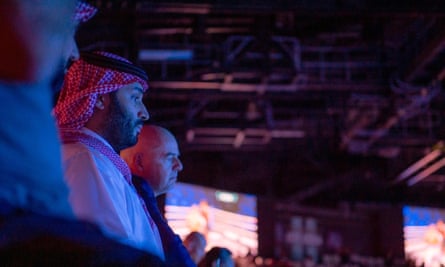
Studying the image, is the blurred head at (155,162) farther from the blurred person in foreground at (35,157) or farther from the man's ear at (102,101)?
the blurred person in foreground at (35,157)

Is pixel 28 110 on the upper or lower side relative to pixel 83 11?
lower

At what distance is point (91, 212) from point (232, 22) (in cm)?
657

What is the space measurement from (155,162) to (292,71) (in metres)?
5.30

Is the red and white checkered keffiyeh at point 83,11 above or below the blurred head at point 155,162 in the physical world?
above

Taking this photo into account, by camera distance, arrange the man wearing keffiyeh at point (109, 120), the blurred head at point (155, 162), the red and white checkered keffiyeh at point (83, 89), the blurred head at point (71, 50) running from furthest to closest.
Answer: the blurred head at point (155, 162), the red and white checkered keffiyeh at point (83, 89), the man wearing keffiyeh at point (109, 120), the blurred head at point (71, 50)

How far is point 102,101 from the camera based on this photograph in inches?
72.7

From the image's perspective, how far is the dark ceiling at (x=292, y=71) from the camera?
6.55m

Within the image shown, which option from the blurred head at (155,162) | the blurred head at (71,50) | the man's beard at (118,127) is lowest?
the blurred head at (155,162)

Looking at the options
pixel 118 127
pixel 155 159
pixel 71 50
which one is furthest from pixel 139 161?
pixel 71 50

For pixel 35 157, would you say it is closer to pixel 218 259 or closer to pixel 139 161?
pixel 139 161

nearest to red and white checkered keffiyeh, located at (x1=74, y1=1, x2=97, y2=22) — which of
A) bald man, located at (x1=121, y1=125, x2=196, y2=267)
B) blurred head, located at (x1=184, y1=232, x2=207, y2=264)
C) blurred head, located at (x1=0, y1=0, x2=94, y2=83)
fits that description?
blurred head, located at (x1=0, y1=0, x2=94, y2=83)

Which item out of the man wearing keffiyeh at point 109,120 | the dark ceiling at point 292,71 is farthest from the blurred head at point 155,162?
the dark ceiling at point 292,71

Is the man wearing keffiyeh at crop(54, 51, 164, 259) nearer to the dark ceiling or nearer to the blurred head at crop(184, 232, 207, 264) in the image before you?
the blurred head at crop(184, 232, 207, 264)

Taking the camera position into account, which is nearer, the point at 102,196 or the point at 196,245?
the point at 102,196
